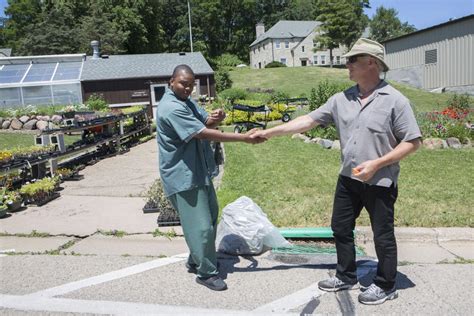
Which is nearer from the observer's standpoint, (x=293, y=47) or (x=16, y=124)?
(x=16, y=124)

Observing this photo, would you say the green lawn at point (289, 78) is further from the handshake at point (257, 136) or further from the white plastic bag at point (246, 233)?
the handshake at point (257, 136)

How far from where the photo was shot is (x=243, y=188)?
7523mm

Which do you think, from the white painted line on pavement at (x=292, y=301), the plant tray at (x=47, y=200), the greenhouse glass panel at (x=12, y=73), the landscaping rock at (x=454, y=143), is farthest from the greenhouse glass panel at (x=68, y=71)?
the white painted line on pavement at (x=292, y=301)

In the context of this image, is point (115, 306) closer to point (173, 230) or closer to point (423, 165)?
point (173, 230)

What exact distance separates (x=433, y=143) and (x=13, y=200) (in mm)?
9156

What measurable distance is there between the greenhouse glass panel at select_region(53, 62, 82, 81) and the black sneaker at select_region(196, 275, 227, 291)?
24.9m

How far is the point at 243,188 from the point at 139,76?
22.7 meters

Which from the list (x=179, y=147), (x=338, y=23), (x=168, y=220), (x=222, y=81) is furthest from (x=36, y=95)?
(x=338, y=23)

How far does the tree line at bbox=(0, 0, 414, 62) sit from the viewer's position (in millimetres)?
45844

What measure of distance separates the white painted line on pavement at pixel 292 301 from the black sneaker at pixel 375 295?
1.27 ft

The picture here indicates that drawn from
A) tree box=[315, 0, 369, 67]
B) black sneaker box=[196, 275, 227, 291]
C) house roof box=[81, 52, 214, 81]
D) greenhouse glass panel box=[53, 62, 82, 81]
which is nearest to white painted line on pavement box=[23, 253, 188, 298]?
black sneaker box=[196, 275, 227, 291]

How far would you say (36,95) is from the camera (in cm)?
2542

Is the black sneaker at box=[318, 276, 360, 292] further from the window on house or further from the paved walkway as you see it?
the window on house

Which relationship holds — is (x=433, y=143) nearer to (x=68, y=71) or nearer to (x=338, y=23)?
(x=68, y=71)
